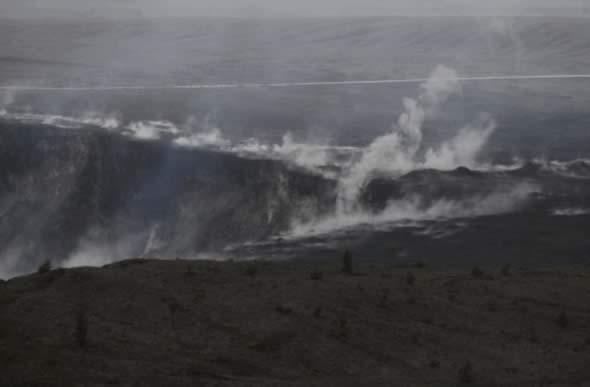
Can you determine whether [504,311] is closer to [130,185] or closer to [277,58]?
[130,185]

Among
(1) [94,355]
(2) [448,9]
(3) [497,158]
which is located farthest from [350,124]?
(2) [448,9]

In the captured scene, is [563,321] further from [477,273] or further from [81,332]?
[81,332]

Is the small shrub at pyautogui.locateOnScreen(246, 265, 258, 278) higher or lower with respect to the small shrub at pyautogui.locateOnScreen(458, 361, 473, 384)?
higher

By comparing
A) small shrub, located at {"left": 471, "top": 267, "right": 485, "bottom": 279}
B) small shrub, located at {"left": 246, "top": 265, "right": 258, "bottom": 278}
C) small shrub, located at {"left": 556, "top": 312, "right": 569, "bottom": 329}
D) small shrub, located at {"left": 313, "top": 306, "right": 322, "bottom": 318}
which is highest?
small shrub, located at {"left": 246, "top": 265, "right": 258, "bottom": 278}

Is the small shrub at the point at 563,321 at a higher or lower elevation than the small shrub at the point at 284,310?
lower

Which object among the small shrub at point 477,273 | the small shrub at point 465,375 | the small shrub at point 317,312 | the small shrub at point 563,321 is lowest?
the small shrub at point 465,375

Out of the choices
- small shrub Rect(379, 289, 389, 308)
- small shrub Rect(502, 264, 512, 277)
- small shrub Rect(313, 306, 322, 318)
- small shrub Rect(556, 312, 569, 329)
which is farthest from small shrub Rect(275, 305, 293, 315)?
small shrub Rect(502, 264, 512, 277)

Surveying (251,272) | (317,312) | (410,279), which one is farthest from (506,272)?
(251,272)

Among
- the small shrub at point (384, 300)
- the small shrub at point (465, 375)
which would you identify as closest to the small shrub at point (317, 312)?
the small shrub at point (384, 300)

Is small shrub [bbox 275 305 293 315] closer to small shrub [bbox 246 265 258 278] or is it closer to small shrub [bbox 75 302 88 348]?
small shrub [bbox 246 265 258 278]

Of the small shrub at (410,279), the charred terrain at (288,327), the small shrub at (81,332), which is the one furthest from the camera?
the small shrub at (410,279)

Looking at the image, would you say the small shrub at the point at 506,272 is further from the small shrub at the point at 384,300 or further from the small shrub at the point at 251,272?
the small shrub at the point at 251,272

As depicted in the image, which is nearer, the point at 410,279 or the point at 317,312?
the point at 317,312

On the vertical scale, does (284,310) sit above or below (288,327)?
above
